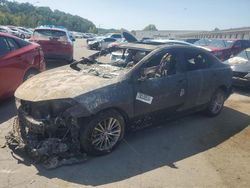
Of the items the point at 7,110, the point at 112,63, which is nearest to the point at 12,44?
the point at 7,110

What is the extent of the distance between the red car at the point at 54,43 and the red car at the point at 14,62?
4.53 metres

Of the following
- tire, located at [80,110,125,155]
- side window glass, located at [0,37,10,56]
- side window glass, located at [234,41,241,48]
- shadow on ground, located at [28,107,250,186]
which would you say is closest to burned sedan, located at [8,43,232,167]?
tire, located at [80,110,125,155]

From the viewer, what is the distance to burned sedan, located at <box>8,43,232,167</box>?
13.9 ft

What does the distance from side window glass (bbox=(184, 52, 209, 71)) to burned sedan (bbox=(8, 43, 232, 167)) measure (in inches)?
0.8

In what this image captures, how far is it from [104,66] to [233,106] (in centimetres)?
432

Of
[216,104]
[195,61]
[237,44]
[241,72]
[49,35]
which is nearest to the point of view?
[195,61]

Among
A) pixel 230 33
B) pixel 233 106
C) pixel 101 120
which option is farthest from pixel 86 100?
pixel 230 33

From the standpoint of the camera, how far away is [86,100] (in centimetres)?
423

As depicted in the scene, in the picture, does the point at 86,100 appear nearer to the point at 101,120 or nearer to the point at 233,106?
the point at 101,120

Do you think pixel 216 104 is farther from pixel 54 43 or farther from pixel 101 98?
pixel 54 43

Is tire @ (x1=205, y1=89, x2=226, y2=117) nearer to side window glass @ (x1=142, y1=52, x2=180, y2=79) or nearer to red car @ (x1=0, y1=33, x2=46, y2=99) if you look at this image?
side window glass @ (x1=142, y1=52, x2=180, y2=79)

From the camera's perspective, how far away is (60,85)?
4.61 meters

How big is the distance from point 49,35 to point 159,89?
28.7 ft

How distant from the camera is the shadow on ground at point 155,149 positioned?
407 cm
